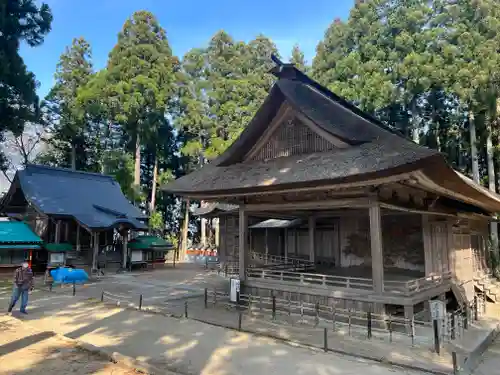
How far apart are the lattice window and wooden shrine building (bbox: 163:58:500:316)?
0.12 feet

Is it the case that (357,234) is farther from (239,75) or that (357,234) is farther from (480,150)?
(239,75)

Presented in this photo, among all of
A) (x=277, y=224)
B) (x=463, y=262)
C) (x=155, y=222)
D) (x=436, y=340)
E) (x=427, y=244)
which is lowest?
(x=436, y=340)

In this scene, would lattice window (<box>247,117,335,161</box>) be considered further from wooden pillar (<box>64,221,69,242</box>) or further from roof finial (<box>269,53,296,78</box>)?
wooden pillar (<box>64,221,69,242</box>)

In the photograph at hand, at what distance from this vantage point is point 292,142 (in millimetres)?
13055

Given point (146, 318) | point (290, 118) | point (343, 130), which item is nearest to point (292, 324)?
point (146, 318)

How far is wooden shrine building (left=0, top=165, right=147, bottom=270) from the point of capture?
24.4 meters

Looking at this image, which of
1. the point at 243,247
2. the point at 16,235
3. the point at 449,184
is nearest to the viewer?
the point at 449,184

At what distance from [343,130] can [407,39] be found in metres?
18.3

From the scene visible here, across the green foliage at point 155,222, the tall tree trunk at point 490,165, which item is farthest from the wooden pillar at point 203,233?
the tall tree trunk at point 490,165

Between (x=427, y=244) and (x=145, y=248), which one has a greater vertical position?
(x=427, y=244)

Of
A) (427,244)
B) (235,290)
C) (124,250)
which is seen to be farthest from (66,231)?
(427,244)

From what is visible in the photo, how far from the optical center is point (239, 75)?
3841 centimetres

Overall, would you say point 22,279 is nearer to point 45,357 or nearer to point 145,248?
point 45,357

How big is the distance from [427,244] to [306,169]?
552 cm
